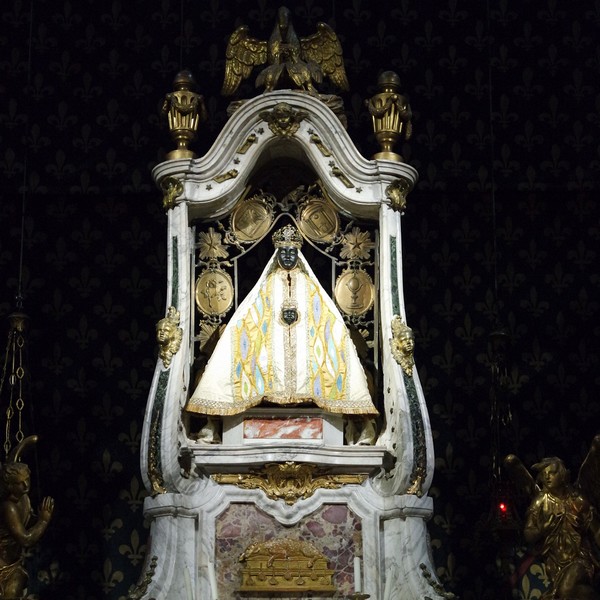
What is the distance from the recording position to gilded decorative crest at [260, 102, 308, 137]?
22.2 feet

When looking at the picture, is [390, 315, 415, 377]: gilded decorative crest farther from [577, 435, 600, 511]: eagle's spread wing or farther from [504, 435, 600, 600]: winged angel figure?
[577, 435, 600, 511]: eagle's spread wing

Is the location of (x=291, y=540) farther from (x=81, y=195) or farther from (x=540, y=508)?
(x=81, y=195)

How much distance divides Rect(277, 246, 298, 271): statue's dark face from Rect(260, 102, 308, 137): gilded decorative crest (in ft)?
1.75

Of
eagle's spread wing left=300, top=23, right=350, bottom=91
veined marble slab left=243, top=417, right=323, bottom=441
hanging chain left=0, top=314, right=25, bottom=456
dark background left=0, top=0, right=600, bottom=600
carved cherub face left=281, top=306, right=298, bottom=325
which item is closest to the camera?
veined marble slab left=243, top=417, right=323, bottom=441

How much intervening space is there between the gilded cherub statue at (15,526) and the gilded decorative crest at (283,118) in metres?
1.94

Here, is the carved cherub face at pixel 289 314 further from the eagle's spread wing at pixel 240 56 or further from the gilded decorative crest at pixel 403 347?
the eagle's spread wing at pixel 240 56

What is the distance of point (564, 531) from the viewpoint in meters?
6.16

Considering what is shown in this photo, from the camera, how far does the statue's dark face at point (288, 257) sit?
6.79 meters

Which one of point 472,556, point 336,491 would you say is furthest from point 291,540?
point 472,556

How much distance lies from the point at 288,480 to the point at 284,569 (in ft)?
1.28

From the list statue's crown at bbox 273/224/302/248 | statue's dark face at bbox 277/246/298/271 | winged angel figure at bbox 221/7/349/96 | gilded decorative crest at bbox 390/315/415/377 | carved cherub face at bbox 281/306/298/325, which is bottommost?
gilded decorative crest at bbox 390/315/415/377

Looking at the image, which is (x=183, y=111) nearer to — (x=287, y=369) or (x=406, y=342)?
(x=287, y=369)

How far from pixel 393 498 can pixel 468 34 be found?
310cm

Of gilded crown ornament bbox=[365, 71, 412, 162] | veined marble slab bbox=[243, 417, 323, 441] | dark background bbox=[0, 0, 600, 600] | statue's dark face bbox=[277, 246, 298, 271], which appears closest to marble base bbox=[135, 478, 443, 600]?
veined marble slab bbox=[243, 417, 323, 441]
